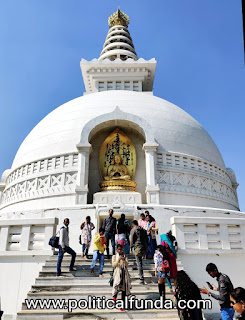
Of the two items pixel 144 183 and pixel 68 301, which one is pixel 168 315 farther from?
pixel 144 183

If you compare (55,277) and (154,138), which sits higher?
(154,138)

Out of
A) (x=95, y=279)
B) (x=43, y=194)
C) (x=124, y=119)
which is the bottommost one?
(x=95, y=279)

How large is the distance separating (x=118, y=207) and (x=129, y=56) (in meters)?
20.6

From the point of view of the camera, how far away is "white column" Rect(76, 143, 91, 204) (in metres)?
13.2

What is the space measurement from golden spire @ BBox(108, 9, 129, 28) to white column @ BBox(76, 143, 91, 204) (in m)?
24.6

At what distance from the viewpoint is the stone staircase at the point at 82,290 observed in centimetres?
540

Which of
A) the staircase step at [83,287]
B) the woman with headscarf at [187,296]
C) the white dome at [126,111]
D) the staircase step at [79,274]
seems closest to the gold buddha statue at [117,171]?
the white dome at [126,111]

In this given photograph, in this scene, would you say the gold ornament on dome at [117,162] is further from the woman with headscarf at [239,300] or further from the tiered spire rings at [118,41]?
the tiered spire rings at [118,41]

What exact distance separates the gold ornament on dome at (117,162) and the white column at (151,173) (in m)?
0.90

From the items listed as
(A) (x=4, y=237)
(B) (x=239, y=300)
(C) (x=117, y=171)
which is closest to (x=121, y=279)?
(B) (x=239, y=300)

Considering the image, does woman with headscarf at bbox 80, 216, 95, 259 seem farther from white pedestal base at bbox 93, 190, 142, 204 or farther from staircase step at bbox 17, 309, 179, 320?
white pedestal base at bbox 93, 190, 142, 204

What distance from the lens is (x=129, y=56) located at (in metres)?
27.6

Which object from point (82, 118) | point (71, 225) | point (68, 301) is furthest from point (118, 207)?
point (82, 118)

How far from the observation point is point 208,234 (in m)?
8.11
